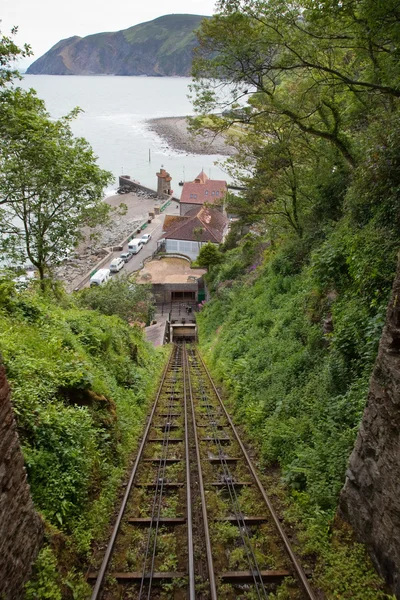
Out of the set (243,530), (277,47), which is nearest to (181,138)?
(277,47)

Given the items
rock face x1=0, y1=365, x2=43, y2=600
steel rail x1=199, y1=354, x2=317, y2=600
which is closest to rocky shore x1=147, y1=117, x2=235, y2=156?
steel rail x1=199, y1=354, x2=317, y2=600

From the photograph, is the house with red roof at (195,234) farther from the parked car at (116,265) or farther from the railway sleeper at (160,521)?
the railway sleeper at (160,521)

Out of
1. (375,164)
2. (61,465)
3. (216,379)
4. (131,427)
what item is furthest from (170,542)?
(375,164)

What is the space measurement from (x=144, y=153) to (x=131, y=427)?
9798cm

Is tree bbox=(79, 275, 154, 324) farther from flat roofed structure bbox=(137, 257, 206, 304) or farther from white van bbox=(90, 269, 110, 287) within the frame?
white van bbox=(90, 269, 110, 287)

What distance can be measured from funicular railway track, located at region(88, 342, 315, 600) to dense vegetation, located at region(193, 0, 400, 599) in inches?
28.2

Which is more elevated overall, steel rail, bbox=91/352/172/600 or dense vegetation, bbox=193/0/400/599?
dense vegetation, bbox=193/0/400/599

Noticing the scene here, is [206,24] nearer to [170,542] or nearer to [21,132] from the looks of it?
[21,132]

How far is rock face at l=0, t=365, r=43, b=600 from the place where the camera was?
15.2 ft

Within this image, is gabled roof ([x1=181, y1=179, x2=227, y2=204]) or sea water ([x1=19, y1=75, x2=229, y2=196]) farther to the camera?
sea water ([x1=19, y1=75, x2=229, y2=196])

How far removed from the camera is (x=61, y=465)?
263 inches

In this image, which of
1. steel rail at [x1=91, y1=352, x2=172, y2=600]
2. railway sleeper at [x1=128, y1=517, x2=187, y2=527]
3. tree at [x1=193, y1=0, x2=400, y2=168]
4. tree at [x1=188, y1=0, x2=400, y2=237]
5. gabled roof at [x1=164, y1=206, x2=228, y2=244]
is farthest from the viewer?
gabled roof at [x1=164, y1=206, x2=228, y2=244]

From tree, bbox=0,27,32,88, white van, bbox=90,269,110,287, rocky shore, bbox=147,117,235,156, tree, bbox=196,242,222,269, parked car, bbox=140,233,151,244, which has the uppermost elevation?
rocky shore, bbox=147,117,235,156

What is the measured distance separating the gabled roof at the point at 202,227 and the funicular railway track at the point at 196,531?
36268 millimetres
